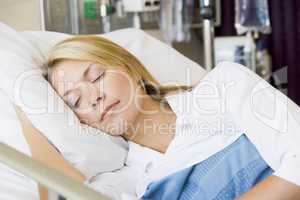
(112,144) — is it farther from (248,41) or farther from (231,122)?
(248,41)

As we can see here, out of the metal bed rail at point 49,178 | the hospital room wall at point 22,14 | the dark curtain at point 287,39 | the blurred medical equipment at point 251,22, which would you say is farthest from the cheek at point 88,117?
the dark curtain at point 287,39

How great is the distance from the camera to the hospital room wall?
215 centimetres

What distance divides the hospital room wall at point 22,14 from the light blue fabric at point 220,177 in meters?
1.14

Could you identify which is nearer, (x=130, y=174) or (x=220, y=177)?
(x=220, y=177)

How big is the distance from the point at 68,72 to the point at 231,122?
46cm

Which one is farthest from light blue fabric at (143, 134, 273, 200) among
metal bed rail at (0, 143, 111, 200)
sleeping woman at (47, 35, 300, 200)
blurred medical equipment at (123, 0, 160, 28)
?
blurred medical equipment at (123, 0, 160, 28)

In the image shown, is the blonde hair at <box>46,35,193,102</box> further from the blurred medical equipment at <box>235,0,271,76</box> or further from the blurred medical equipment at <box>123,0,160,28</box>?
the blurred medical equipment at <box>235,0,271,76</box>

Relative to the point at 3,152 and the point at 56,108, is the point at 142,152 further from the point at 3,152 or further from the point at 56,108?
the point at 3,152

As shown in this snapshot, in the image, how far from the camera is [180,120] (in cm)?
143

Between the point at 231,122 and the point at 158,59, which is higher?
the point at 158,59

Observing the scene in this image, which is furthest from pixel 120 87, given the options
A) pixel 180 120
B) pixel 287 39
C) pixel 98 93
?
pixel 287 39

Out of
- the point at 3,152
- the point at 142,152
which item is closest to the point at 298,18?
the point at 142,152

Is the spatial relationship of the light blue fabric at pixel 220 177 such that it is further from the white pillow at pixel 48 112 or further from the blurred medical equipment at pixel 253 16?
the blurred medical equipment at pixel 253 16

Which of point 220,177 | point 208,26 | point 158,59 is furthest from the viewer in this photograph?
point 208,26
